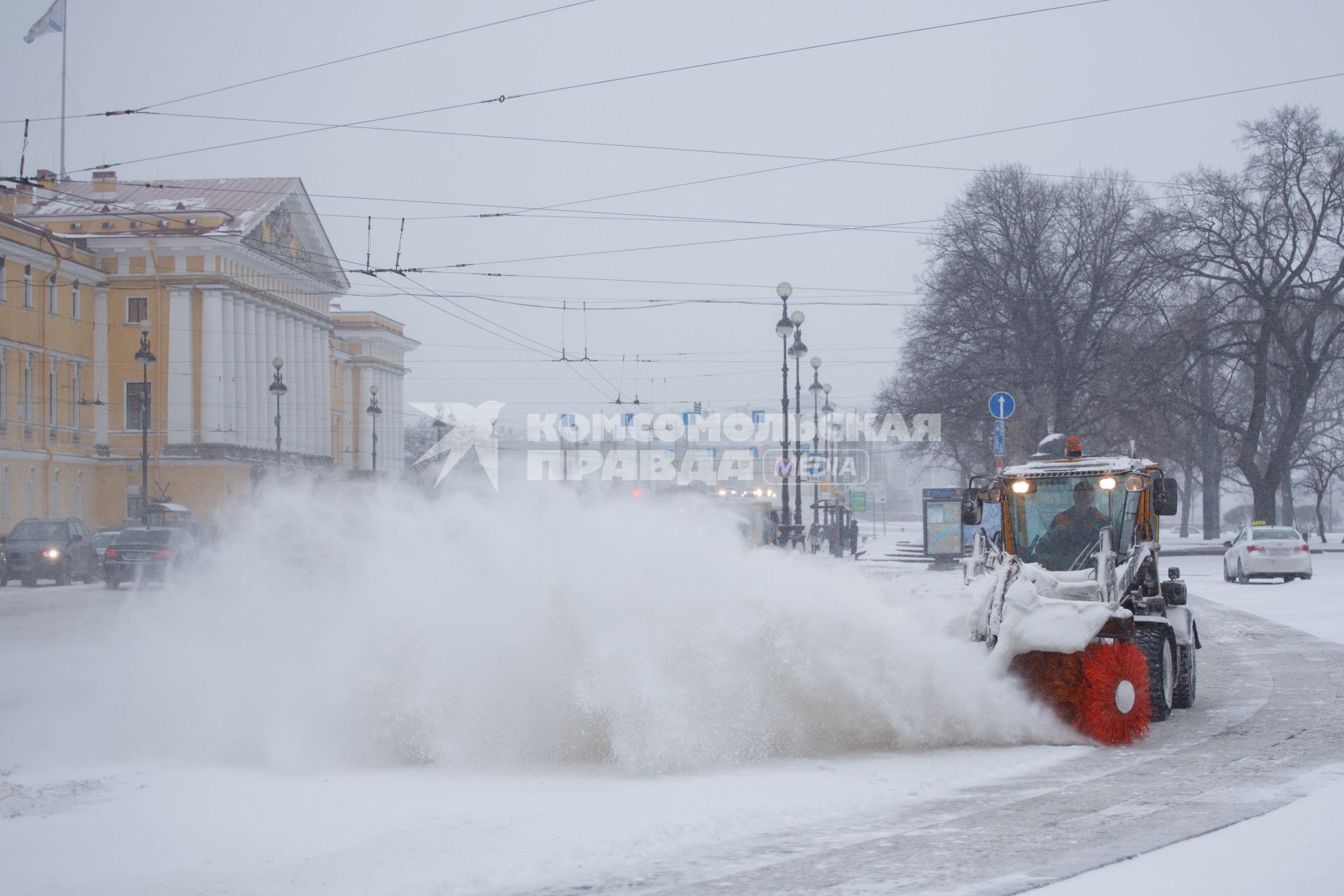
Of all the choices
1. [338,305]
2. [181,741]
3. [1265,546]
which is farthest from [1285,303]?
[338,305]

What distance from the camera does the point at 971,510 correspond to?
12617mm

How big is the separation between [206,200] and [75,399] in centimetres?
1222

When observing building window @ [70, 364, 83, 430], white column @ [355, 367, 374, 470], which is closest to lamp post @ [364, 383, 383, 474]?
white column @ [355, 367, 374, 470]

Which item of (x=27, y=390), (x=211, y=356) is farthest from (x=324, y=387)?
(x=27, y=390)

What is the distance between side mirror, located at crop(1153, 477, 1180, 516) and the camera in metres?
12.1

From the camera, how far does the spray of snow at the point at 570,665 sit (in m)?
9.56

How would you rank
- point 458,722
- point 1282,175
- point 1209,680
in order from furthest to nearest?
point 1282,175
point 1209,680
point 458,722

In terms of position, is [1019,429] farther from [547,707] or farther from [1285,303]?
[547,707]

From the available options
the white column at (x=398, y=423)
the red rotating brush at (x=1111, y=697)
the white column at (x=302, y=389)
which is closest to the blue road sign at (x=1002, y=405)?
the red rotating brush at (x=1111, y=697)

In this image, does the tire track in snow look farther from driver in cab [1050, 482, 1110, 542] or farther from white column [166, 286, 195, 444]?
white column [166, 286, 195, 444]

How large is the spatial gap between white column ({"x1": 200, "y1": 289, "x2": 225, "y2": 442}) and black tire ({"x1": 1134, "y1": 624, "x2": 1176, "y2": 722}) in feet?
176

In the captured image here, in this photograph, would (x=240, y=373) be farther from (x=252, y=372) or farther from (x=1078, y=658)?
(x=1078, y=658)

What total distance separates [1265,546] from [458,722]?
26860mm

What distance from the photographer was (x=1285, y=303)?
4219cm
